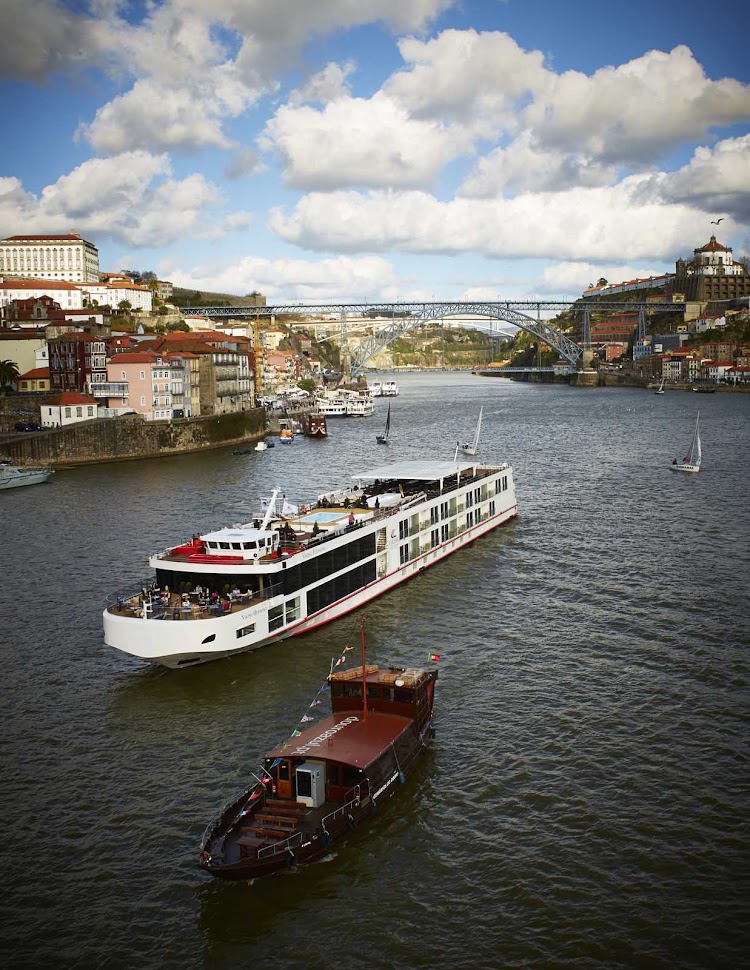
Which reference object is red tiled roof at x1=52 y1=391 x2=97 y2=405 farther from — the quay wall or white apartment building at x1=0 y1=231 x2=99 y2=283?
white apartment building at x1=0 y1=231 x2=99 y2=283

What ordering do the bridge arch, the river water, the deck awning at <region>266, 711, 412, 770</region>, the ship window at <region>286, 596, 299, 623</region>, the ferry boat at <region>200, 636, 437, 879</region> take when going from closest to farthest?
1. the river water
2. the ferry boat at <region>200, 636, 437, 879</region>
3. the deck awning at <region>266, 711, 412, 770</region>
4. the ship window at <region>286, 596, 299, 623</region>
5. the bridge arch

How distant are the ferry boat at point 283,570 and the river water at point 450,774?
0.71 m

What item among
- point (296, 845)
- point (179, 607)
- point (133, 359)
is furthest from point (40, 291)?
point (296, 845)

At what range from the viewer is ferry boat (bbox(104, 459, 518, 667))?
65.5ft

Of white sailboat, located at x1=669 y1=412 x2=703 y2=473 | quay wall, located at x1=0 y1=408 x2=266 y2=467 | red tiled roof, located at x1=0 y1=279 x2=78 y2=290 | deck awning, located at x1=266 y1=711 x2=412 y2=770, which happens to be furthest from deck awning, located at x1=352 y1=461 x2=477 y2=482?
red tiled roof, located at x1=0 y1=279 x2=78 y2=290

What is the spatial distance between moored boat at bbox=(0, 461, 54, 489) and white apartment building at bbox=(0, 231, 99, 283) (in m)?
85.6

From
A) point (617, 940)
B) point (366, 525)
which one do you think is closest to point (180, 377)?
point (366, 525)

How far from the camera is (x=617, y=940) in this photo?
11969 millimetres

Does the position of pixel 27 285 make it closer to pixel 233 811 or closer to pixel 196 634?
pixel 196 634

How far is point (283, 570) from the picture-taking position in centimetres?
2197

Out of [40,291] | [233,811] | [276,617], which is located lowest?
[233,811]

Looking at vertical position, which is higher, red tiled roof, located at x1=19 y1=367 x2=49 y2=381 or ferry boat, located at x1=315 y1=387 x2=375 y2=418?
red tiled roof, located at x1=19 y1=367 x2=49 y2=381

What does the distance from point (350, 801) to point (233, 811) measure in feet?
5.78

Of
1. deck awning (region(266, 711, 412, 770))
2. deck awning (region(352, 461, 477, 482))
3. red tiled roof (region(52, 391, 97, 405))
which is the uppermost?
red tiled roof (region(52, 391, 97, 405))
